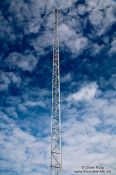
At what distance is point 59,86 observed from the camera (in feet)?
240

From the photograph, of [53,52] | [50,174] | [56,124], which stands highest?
[53,52]

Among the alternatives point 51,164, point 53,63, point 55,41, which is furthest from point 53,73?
point 51,164

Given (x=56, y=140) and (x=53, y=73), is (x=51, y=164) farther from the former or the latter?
(x=53, y=73)

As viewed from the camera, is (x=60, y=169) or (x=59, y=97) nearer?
(x=60, y=169)

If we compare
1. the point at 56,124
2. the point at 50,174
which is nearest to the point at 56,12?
the point at 56,124

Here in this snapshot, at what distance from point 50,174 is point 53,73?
22.8 m

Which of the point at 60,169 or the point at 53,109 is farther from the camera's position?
the point at 53,109

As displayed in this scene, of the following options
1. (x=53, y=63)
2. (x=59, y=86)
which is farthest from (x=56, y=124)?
(x=53, y=63)

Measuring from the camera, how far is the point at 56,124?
70.6m

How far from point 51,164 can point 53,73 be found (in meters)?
20.7

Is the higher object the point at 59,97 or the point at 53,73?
the point at 53,73

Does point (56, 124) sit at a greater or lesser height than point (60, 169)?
greater

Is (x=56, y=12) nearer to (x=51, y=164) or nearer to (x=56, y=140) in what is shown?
(x=56, y=140)

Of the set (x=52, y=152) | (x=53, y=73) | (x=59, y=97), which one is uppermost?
(x=53, y=73)
